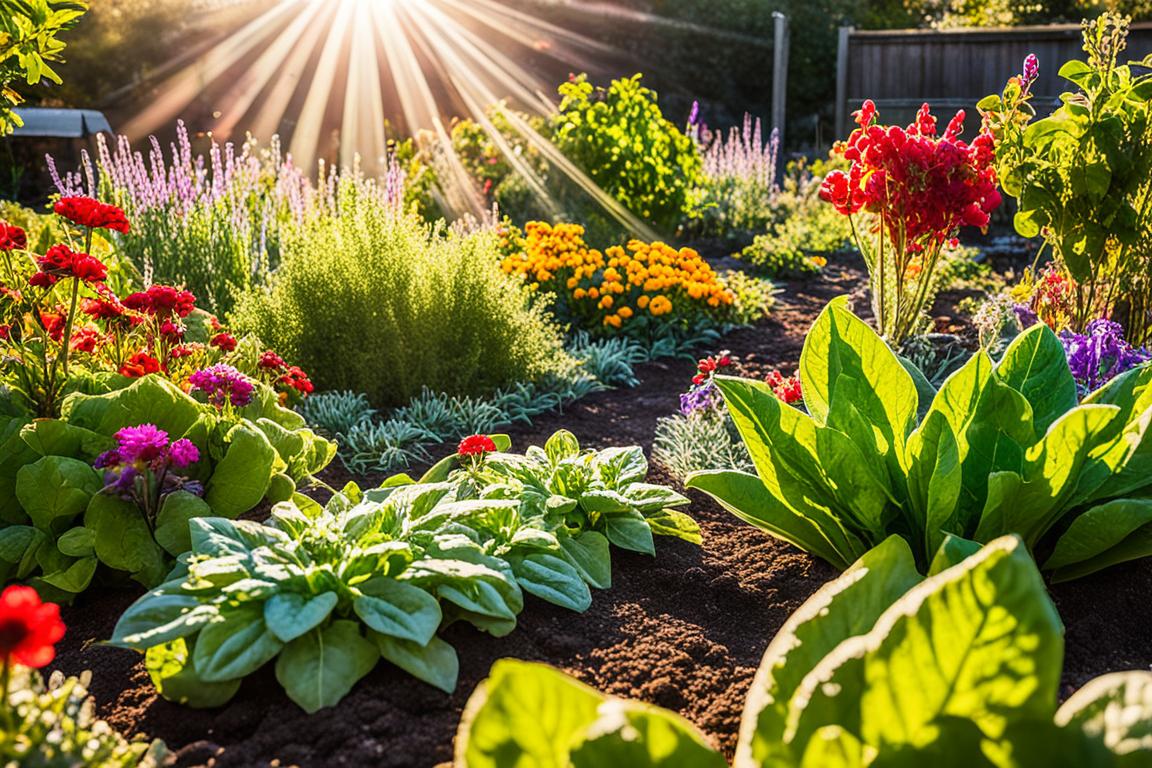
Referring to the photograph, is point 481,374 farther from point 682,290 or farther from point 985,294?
point 985,294

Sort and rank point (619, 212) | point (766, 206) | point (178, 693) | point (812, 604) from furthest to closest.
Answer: point (766, 206), point (619, 212), point (178, 693), point (812, 604)

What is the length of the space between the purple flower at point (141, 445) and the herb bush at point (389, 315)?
2.16 meters

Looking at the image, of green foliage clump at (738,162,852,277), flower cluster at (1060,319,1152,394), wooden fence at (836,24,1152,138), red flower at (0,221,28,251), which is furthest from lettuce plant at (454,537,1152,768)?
wooden fence at (836,24,1152,138)

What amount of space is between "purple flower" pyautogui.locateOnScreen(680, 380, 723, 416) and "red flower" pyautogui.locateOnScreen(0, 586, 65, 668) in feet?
9.76

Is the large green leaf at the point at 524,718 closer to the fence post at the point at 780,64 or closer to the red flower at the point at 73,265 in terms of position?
the red flower at the point at 73,265

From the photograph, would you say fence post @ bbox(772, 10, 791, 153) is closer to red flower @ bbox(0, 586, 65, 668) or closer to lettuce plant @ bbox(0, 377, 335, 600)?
lettuce plant @ bbox(0, 377, 335, 600)

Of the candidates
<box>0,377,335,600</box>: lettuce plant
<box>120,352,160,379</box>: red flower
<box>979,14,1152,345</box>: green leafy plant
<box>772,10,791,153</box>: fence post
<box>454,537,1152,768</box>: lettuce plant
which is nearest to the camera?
<box>454,537,1152,768</box>: lettuce plant

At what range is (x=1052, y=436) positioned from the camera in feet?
7.41

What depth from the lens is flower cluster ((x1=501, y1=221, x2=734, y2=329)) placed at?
617 cm

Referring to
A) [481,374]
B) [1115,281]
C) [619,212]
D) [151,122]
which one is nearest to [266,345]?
[481,374]

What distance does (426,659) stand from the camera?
6.86 ft

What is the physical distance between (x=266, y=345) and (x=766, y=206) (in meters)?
6.49

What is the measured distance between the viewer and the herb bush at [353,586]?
2.01 metres

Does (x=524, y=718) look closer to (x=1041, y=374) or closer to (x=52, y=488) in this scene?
(x=52, y=488)
